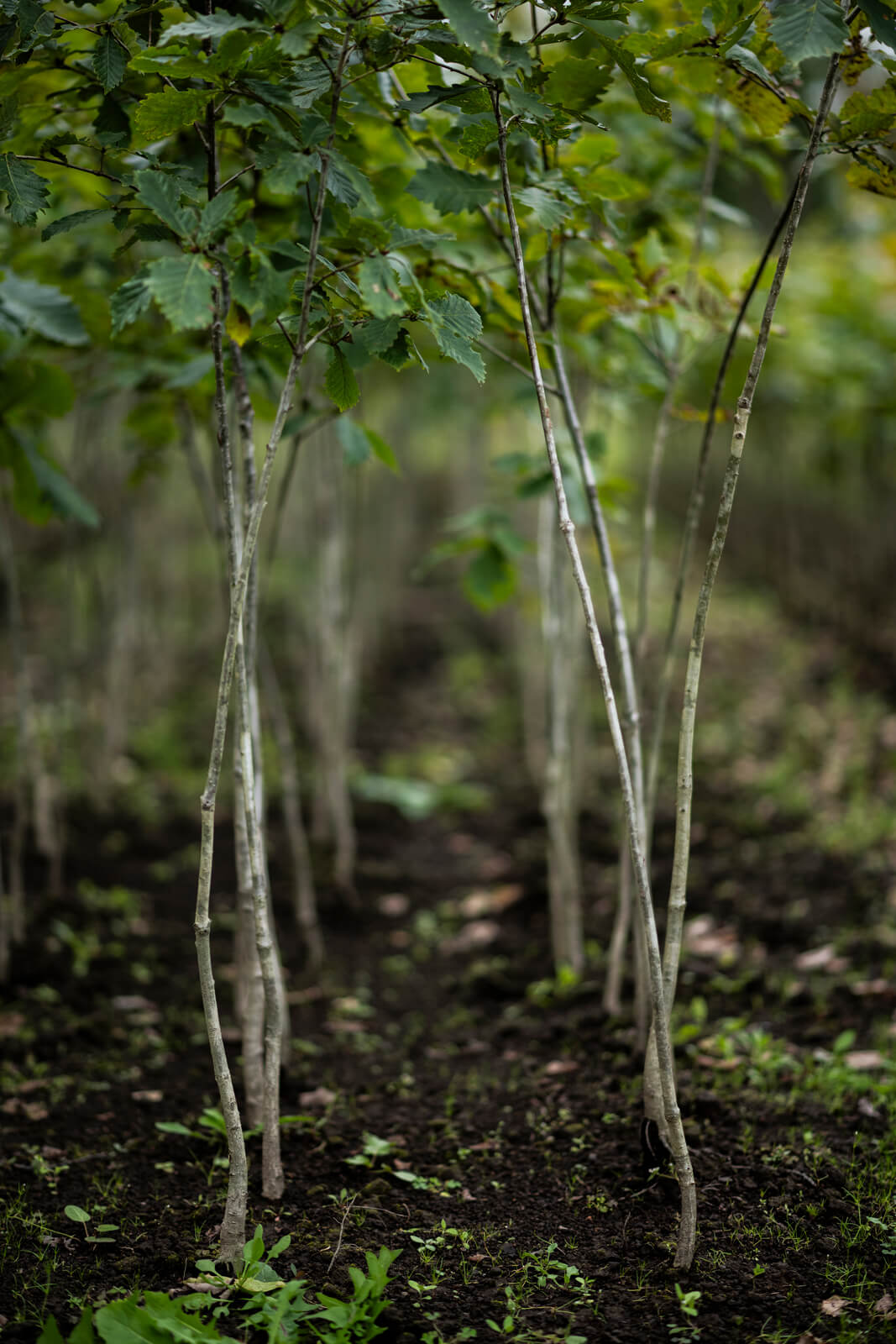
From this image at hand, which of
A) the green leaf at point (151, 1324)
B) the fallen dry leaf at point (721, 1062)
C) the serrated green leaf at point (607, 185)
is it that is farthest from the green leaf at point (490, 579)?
the green leaf at point (151, 1324)

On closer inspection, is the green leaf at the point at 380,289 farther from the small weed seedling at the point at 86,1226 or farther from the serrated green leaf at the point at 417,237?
the small weed seedling at the point at 86,1226

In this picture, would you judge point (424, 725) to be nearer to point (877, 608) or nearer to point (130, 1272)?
point (877, 608)

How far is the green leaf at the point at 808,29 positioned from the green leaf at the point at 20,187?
1281mm

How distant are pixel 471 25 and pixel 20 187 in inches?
33.7

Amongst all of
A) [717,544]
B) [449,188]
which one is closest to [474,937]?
[717,544]

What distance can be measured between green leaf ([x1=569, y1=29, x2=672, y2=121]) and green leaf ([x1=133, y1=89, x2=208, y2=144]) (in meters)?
0.69

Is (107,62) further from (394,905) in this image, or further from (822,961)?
(394,905)

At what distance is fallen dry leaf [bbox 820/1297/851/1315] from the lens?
5.50 feet

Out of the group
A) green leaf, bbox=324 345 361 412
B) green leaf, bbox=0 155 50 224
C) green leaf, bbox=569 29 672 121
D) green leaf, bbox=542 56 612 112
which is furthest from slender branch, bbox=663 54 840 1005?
green leaf, bbox=0 155 50 224

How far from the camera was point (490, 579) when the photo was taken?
2.99 m

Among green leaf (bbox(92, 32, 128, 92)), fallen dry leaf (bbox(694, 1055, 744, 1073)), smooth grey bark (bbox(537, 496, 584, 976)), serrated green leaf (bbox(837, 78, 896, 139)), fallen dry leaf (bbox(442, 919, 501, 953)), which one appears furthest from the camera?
fallen dry leaf (bbox(442, 919, 501, 953))

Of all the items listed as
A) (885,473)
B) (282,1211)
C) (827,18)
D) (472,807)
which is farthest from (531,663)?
(827,18)

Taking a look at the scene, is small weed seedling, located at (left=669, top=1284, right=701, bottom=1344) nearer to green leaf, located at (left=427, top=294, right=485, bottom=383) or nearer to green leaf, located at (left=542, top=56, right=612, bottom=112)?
green leaf, located at (left=427, top=294, right=485, bottom=383)

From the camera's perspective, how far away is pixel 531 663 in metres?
6.45
